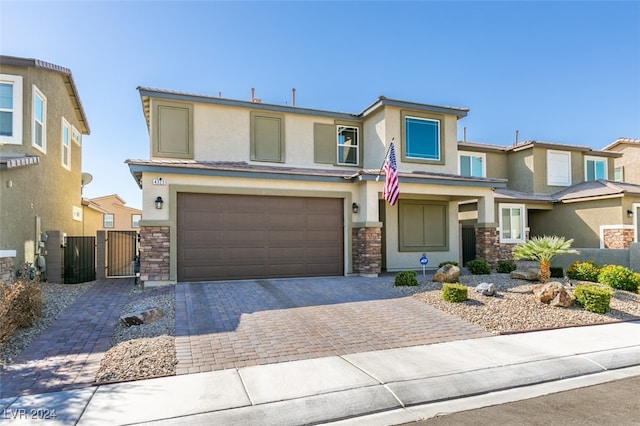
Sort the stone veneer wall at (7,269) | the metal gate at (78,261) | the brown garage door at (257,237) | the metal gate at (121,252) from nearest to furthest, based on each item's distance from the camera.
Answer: the stone veneer wall at (7,269) < the brown garage door at (257,237) < the metal gate at (78,261) < the metal gate at (121,252)

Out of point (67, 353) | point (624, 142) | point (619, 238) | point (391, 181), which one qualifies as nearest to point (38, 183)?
point (67, 353)

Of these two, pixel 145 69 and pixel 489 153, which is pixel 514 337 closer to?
pixel 145 69

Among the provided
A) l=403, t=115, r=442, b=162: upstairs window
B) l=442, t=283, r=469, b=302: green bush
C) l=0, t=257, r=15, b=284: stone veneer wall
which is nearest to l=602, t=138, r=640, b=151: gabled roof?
l=403, t=115, r=442, b=162: upstairs window

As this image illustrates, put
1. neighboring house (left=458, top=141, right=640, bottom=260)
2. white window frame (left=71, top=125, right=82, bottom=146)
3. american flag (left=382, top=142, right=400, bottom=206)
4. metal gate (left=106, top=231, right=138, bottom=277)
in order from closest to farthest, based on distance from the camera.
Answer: american flag (left=382, top=142, right=400, bottom=206), metal gate (left=106, top=231, right=138, bottom=277), white window frame (left=71, top=125, right=82, bottom=146), neighboring house (left=458, top=141, right=640, bottom=260)

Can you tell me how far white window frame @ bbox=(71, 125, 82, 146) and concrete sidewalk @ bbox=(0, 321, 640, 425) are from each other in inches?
594

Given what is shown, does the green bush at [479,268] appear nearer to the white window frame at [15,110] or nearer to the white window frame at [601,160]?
the white window frame at [601,160]

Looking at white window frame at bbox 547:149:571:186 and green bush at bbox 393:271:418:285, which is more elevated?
white window frame at bbox 547:149:571:186

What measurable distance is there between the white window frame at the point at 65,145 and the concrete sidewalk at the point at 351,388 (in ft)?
43.1

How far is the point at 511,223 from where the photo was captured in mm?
19047

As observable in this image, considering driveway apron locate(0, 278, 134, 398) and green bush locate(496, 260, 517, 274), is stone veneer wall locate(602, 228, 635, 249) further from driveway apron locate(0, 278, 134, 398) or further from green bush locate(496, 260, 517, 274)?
driveway apron locate(0, 278, 134, 398)

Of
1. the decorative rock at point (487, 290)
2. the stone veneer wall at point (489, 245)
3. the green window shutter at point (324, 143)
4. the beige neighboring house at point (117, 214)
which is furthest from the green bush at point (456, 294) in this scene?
the beige neighboring house at point (117, 214)

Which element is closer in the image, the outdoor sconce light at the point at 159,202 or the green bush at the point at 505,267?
the outdoor sconce light at the point at 159,202

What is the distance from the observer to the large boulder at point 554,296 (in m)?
9.30

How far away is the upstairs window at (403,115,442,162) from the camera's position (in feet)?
49.5
